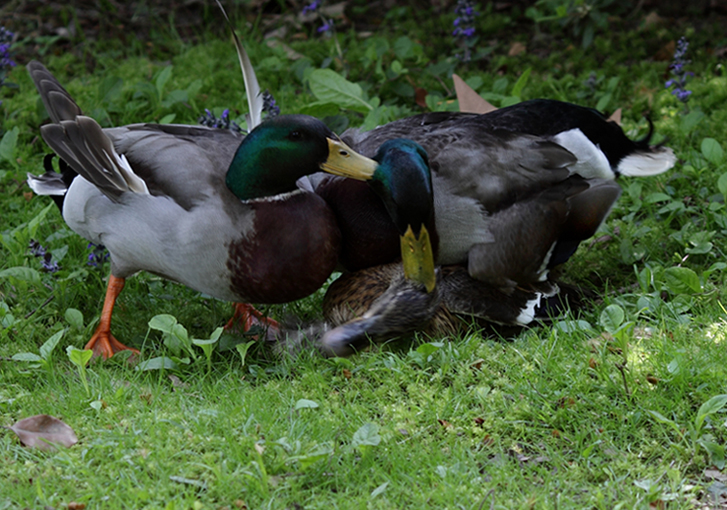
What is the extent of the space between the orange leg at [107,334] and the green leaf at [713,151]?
110 inches

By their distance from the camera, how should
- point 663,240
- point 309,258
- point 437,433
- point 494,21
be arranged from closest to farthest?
point 437,433
point 309,258
point 663,240
point 494,21

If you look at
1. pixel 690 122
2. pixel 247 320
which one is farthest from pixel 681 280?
pixel 247 320

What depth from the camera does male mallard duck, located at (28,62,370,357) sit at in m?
3.10

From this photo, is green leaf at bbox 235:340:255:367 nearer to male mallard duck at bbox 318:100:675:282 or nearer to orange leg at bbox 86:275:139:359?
orange leg at bbox 86:275:139:359

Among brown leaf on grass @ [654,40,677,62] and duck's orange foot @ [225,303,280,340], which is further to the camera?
brown leaf on grass @ [654,40,677,62]

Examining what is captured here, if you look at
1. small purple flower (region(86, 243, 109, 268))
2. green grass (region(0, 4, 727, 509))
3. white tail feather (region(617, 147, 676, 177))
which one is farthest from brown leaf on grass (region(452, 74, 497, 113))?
small purple flower (region(86, 243, 109, 268))

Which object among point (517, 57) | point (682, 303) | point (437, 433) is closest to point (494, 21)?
point (517, 57)

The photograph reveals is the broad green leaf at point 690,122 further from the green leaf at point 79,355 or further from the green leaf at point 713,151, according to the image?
the green leaf at point 79,355

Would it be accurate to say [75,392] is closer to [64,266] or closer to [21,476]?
[21,476]

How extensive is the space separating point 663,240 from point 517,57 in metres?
2.18

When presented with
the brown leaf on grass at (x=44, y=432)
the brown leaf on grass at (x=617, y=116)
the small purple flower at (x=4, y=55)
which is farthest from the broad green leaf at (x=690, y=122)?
the small purple flower at (x=4, y=55)

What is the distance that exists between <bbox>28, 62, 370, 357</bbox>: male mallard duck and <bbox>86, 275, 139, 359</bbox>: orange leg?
258mm

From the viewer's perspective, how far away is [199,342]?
296 cm

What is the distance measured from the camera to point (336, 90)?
184 inches
